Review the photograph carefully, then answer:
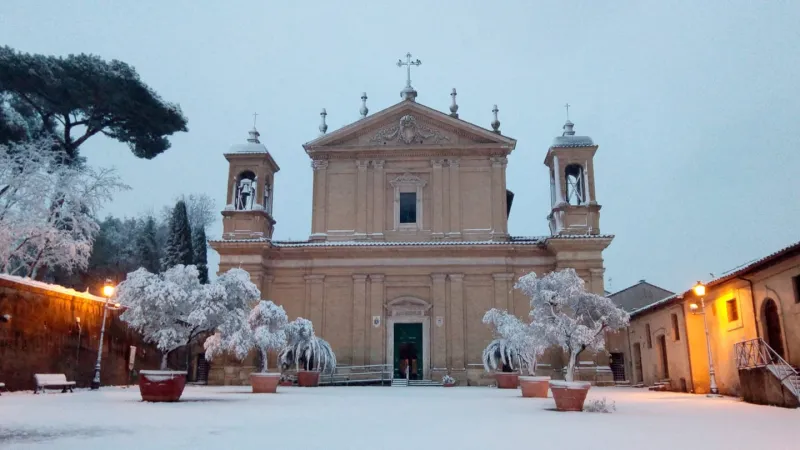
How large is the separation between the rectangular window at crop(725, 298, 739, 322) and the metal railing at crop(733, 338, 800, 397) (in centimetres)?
99

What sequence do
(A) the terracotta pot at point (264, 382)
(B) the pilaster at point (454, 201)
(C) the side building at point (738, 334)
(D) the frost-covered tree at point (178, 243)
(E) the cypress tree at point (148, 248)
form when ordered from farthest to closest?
(E) the cypress tree at point (148, 248), (D) the frost-covered tree at point (178, 243), (B) the pilaster at point (454, 201), (A) the terracotta pot at point (264, 382), (C) the side building at point (738, 334)

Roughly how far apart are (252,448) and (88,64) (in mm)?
25794

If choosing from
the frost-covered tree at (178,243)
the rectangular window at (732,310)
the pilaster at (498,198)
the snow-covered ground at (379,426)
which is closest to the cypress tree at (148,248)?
the frost-covered tree at (178,243)

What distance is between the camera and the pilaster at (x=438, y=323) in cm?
2661

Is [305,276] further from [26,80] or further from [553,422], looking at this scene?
[553,422]

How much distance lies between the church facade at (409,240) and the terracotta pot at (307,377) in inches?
110

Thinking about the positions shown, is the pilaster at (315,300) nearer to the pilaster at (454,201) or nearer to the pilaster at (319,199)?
the pilaster at (319,199)

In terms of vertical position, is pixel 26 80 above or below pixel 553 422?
above

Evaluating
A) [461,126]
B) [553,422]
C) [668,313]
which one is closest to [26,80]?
[461,126]

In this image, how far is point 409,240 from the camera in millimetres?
28422

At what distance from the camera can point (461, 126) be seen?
1145 inches

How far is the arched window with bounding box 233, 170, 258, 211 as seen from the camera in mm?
29078

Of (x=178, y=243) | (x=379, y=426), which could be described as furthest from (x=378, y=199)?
(x=379, y=426)

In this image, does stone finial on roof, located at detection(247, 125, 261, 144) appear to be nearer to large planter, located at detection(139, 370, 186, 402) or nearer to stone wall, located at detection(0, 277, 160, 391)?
stone wall, located at detection(0, 277, 160, 391)
